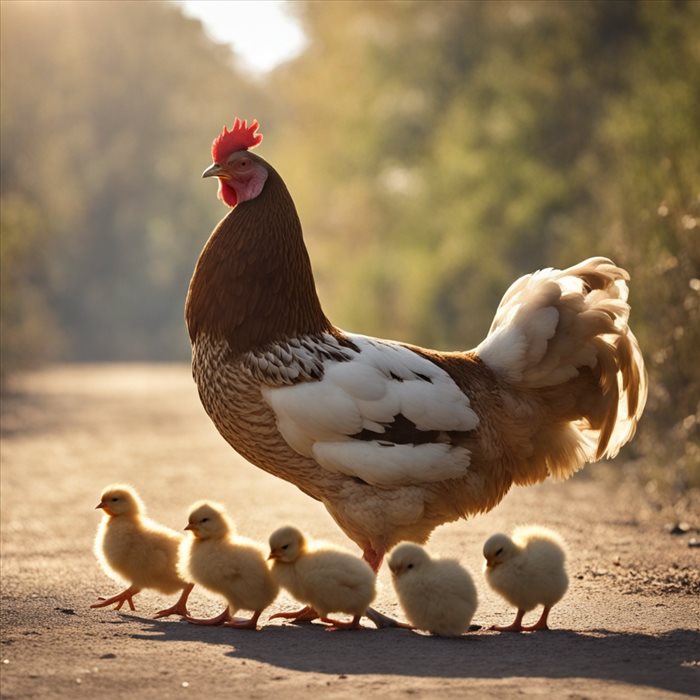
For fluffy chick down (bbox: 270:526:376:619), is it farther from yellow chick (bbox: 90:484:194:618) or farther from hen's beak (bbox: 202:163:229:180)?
hen's beak (bbox: 202:163:229:180)

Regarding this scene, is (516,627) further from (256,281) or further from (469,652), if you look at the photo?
(256,281)

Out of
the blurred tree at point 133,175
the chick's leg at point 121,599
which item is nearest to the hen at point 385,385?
the chick's leg at point 121,599

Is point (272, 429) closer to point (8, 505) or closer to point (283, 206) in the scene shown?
point (283, 206)

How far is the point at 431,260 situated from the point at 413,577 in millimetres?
19472

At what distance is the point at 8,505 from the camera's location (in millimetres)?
11109

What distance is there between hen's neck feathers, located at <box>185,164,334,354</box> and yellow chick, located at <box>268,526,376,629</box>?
3.90 ft

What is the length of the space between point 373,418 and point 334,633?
1165mm

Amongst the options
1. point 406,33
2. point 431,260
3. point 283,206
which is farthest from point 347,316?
point 283,206

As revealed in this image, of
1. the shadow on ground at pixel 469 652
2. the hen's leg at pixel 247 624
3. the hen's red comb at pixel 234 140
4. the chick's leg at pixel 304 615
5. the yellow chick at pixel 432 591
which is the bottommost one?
the shadow on ground at pixel 469 652

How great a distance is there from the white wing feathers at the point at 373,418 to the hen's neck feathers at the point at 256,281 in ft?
1.28

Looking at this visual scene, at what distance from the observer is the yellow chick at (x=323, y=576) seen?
18.2ft

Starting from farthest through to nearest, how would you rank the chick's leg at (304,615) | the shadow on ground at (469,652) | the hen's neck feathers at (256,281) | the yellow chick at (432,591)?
1. the hen's neck feathers at (256,281)
2. the chick's leg at (304,615)
3. the yellow chick at (432,591)
4. the shadow on ground at (469,652)

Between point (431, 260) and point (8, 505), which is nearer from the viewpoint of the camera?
point (8, 505)

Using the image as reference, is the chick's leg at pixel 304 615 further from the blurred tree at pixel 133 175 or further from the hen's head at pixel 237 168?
the blurred tree at pixel 133 175
